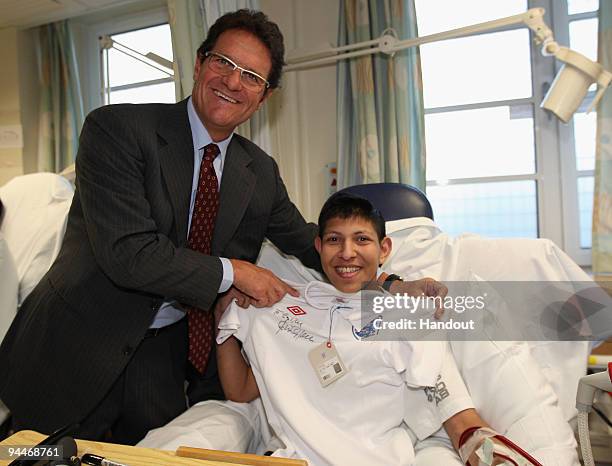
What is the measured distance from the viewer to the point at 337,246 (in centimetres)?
150

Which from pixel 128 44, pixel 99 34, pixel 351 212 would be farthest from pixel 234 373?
pixel 99 34

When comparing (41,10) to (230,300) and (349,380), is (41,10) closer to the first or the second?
(230,300)

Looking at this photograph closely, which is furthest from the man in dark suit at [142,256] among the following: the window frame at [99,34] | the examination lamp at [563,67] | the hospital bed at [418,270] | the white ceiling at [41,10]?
the window frame at [99,34]

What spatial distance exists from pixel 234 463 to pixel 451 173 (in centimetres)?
255

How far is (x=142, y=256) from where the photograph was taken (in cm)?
127

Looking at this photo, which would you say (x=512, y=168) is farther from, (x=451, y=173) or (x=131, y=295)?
(x=131, y=295)

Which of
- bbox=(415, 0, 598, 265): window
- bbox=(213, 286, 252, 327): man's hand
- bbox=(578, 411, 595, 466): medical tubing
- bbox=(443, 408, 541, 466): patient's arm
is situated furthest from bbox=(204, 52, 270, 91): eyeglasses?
bbox=(415, 0, 598, 265): window

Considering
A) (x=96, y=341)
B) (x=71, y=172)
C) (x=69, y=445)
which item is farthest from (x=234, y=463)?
(x=71, y=172)

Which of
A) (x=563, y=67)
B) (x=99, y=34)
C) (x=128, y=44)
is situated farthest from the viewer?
(x=99, y=34)

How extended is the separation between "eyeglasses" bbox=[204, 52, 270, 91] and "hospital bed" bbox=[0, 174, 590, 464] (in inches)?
28.7

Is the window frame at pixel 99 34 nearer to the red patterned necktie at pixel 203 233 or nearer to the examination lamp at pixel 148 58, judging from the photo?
the examination lamp at pixel 148 58

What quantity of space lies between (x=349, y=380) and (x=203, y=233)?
61cm
